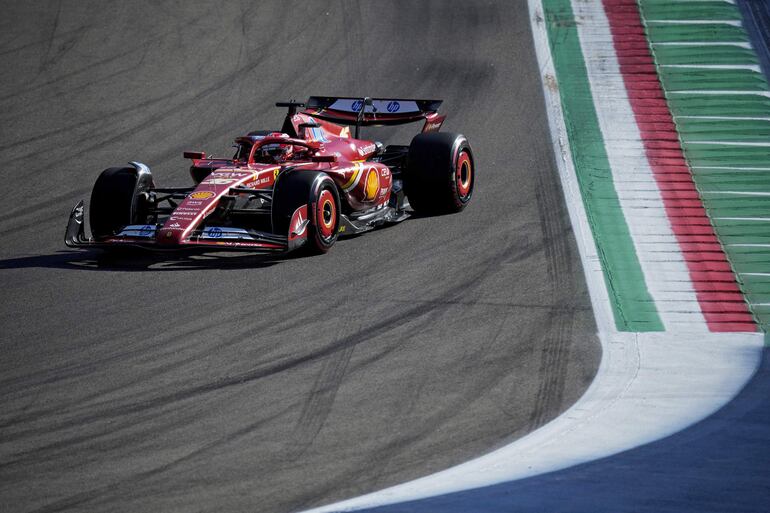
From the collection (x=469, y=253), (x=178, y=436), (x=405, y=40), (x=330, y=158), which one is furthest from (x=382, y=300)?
(x=405, y=40)

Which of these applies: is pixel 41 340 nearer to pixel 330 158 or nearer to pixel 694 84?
pixel 330 158

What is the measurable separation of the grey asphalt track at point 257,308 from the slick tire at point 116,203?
0.38m

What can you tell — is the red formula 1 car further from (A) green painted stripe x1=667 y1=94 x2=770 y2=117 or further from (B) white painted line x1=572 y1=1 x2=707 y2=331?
(A) green painted stripe x1=667 y1=94 x2=770 y2=117

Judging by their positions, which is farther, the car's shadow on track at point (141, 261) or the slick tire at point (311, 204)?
the car's shadow on track at point (141, 261)

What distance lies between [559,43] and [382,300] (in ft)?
34.7

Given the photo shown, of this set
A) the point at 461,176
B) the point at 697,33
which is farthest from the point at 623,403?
the point at 697,33

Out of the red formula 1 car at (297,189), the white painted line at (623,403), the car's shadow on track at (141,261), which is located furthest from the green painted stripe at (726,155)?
the car's shadow on track at (141,261)

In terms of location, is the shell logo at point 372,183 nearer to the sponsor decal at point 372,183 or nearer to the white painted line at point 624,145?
the sponsor decal at point 372,183

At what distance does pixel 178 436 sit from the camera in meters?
7.37

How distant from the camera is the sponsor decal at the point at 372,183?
13125 mm

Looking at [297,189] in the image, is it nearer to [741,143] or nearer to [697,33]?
[741,143]

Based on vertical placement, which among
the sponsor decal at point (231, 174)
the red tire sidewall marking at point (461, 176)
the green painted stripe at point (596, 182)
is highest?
the sponsor decal at point (231, 174)

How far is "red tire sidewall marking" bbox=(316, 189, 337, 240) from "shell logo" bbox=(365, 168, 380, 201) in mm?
1082

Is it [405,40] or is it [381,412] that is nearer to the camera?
[381,412]
